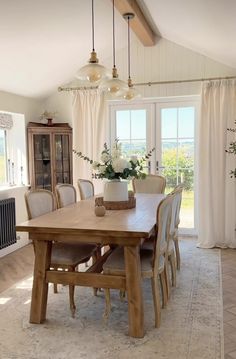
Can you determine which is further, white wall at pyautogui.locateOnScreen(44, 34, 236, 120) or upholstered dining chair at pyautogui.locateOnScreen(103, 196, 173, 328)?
white wall at pyautogui.locateOnScreen(44, 34, 236, 120)

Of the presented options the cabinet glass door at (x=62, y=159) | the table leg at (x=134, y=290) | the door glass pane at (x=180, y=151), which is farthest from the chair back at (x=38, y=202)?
A: the door glass pane at (x=180, y=151)

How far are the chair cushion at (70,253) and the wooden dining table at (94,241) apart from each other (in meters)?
0.19

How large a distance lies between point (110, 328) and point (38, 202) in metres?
1.29

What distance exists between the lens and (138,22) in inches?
159

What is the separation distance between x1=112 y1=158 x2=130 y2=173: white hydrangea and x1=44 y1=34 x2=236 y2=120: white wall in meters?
2.18

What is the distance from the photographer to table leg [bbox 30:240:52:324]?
276 centimetres

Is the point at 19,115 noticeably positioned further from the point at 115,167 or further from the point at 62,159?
the point at 115,167

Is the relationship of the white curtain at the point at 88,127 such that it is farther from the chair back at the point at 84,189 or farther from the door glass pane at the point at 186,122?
the door glass pane at the point at 186,122

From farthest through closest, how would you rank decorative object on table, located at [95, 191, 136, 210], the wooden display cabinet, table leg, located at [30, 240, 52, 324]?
the wooden display cabinet
decorative object on table, located at [95, 191, 136, 210]
table leg, located at [30, 240, 52, 324]

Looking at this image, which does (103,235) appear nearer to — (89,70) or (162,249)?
(162,249)

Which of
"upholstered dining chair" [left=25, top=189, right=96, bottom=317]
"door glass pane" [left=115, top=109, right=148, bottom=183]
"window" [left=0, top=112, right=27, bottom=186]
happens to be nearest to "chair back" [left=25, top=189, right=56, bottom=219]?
"upholstered dining chair" [left=25, top=189, right=96, bottom=317]

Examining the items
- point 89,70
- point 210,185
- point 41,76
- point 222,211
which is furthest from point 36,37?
point 222,211

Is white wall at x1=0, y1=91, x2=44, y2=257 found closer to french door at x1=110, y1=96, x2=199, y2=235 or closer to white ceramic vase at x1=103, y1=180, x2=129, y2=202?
french door at x1=110, y1=96, x2=199, y2=235

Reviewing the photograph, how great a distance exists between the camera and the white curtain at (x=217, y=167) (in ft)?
15.5
